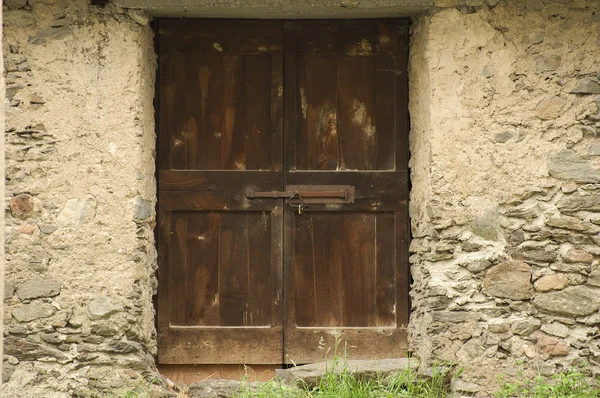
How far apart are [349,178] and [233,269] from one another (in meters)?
0.81

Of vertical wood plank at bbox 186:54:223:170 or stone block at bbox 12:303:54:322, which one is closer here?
stone block at bbox 12:303:54:322

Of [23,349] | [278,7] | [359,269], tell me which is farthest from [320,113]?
[23,349]

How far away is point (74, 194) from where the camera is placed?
3848mm

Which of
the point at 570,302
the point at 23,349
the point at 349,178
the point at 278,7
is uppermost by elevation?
the point at 278,7

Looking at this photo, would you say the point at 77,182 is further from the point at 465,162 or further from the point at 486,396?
the point at 486,396

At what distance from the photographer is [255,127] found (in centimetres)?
418

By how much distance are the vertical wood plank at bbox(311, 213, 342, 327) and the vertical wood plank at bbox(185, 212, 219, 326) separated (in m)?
0.55

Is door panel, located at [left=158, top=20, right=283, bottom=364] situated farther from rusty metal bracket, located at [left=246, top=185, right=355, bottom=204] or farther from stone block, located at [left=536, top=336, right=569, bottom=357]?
stone block, located at [left=536, top=336, right=569, bottom=357]

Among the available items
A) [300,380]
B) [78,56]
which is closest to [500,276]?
[300,380]

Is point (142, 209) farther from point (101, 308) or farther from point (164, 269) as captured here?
point (101, 308)

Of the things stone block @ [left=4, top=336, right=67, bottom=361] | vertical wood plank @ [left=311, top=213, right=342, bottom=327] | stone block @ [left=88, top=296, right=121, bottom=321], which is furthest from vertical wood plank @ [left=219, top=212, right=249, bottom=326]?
stone block @ [left=4, top=336, right=67, bottom=361]

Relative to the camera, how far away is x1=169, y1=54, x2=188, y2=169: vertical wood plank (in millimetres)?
4168

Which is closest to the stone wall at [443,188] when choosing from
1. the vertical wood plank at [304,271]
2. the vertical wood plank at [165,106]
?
the vertical wood plank at [165,106]

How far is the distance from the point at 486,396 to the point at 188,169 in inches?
77.0
